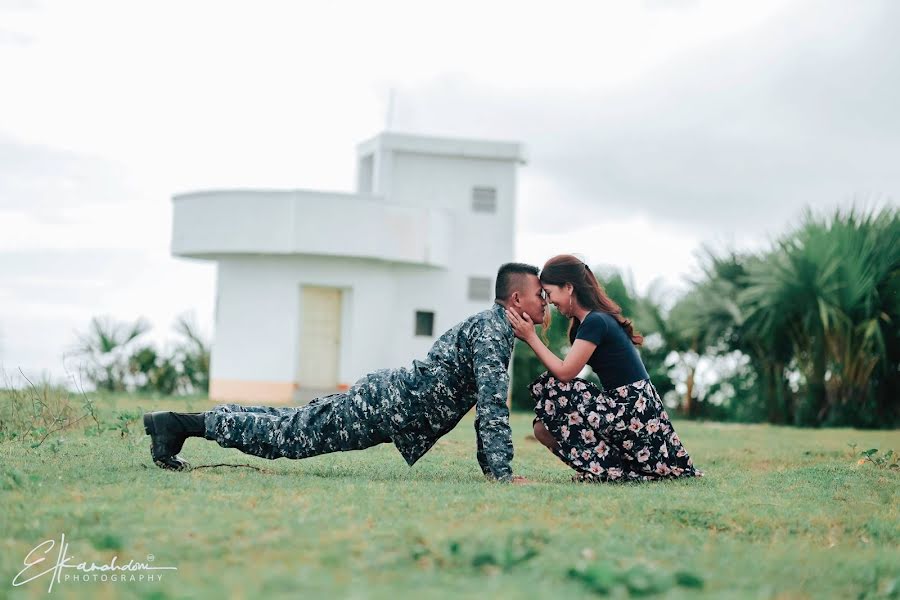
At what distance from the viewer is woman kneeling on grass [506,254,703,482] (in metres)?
6.99

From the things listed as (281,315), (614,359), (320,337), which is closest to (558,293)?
(614,359)

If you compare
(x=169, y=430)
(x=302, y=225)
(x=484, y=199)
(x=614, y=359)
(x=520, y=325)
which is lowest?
(x=169, y=430)

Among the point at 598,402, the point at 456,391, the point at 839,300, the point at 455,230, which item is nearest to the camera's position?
the point at 456,391

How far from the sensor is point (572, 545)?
4.64 m

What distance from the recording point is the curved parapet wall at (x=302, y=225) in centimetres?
2383

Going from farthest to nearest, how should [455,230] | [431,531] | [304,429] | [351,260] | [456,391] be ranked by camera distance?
[455,230], [351,260], [456,391], [304,429], [431,531]

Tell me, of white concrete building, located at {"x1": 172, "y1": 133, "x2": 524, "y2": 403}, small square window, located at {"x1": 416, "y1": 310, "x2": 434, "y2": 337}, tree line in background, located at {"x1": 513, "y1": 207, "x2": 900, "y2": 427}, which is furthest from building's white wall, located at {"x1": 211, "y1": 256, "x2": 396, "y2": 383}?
tree line in background, located at {"x1": 513, "y1": 207, "x2": 900, "y2": 427}

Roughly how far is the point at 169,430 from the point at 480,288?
19640mm

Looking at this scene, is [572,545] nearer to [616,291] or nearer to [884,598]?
[884,598]

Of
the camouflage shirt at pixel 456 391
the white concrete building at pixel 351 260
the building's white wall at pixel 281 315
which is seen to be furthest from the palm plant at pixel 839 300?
the camouflage shirt at pixel 456 391

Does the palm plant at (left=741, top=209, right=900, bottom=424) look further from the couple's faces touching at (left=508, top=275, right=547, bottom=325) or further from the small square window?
the couple's faces touching at (left=508, top=275, right=547, bottom=325)

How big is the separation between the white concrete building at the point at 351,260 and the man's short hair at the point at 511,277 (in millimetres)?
16791

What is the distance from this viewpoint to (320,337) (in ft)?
81.8

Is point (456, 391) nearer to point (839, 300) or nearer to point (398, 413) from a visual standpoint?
point (398, 413)
